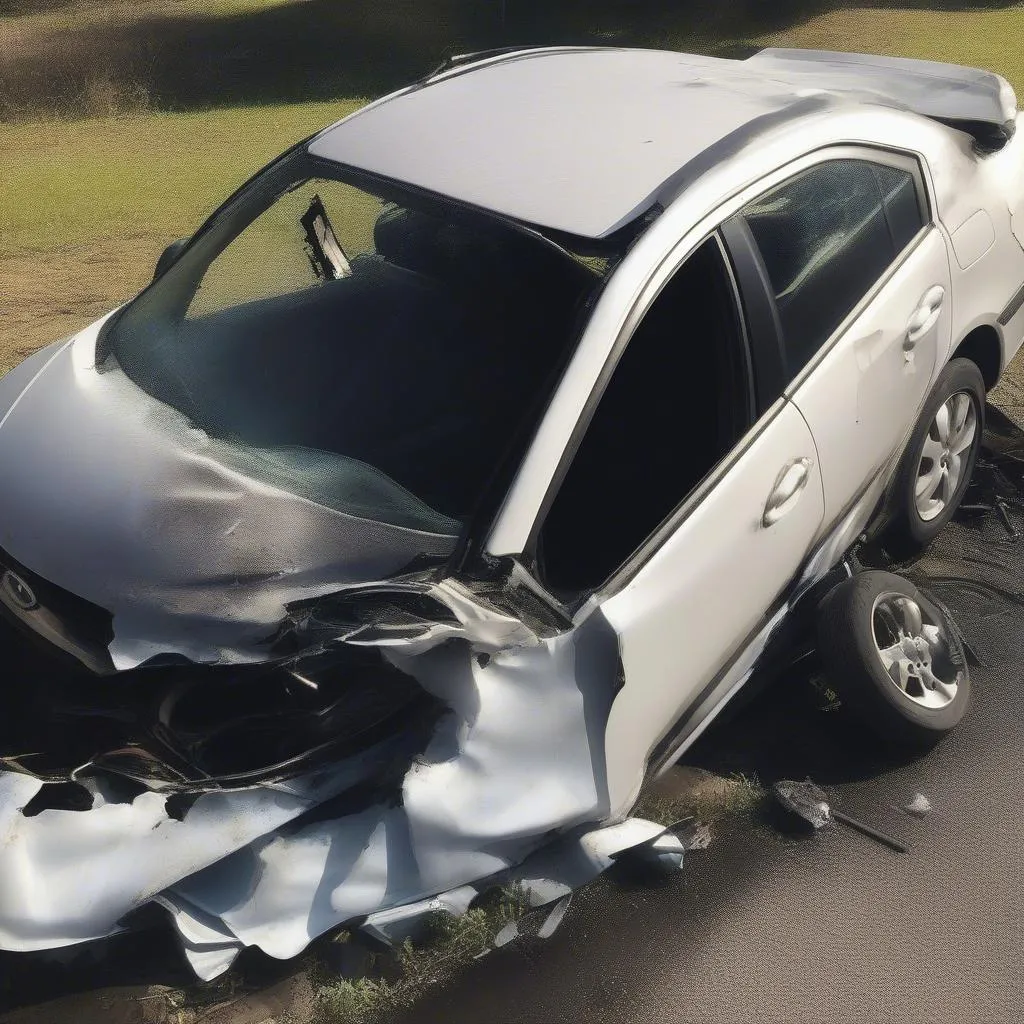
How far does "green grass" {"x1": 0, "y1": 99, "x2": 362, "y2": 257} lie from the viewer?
8164 mm

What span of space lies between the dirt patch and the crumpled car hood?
3409mm

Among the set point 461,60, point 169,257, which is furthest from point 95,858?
point 461,60

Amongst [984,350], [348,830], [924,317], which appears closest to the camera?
[348,830]

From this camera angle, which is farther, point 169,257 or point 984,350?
point 984,350

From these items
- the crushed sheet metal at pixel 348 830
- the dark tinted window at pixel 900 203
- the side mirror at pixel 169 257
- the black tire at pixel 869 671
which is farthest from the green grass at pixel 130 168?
the crushed sheet metal at pixel 348 830

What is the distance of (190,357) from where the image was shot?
3094 mm

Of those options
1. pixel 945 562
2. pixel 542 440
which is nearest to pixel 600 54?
pixel 542 440

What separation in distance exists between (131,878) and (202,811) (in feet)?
0.65

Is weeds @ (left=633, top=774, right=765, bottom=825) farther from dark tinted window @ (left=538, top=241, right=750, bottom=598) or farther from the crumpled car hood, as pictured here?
the crumpled car hood

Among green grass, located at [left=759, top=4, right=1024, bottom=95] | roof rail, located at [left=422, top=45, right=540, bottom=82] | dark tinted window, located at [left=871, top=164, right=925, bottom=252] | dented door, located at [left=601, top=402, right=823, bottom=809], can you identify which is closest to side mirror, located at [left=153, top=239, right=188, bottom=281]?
roof rail, located at [left=422, top=45, right=540, bottom=82]

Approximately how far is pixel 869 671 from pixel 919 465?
0.93 metres

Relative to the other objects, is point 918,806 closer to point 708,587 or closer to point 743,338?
point 708,587

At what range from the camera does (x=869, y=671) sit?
3.10 metres

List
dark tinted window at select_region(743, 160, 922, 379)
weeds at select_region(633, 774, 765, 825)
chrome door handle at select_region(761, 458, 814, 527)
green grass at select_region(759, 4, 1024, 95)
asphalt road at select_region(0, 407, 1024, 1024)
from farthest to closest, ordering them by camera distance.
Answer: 1. green grass at select_region(759, 4, 1024, 95)
2. weeds at select_region(633, 774, 765, 825)
3. dark tinted window at select_region(743, 160, 922, 379)
4. chrome door handle at select_region(761, 458, 814, 527)
5. asphalt road at select_region(0, 407, 1024, 1024)
